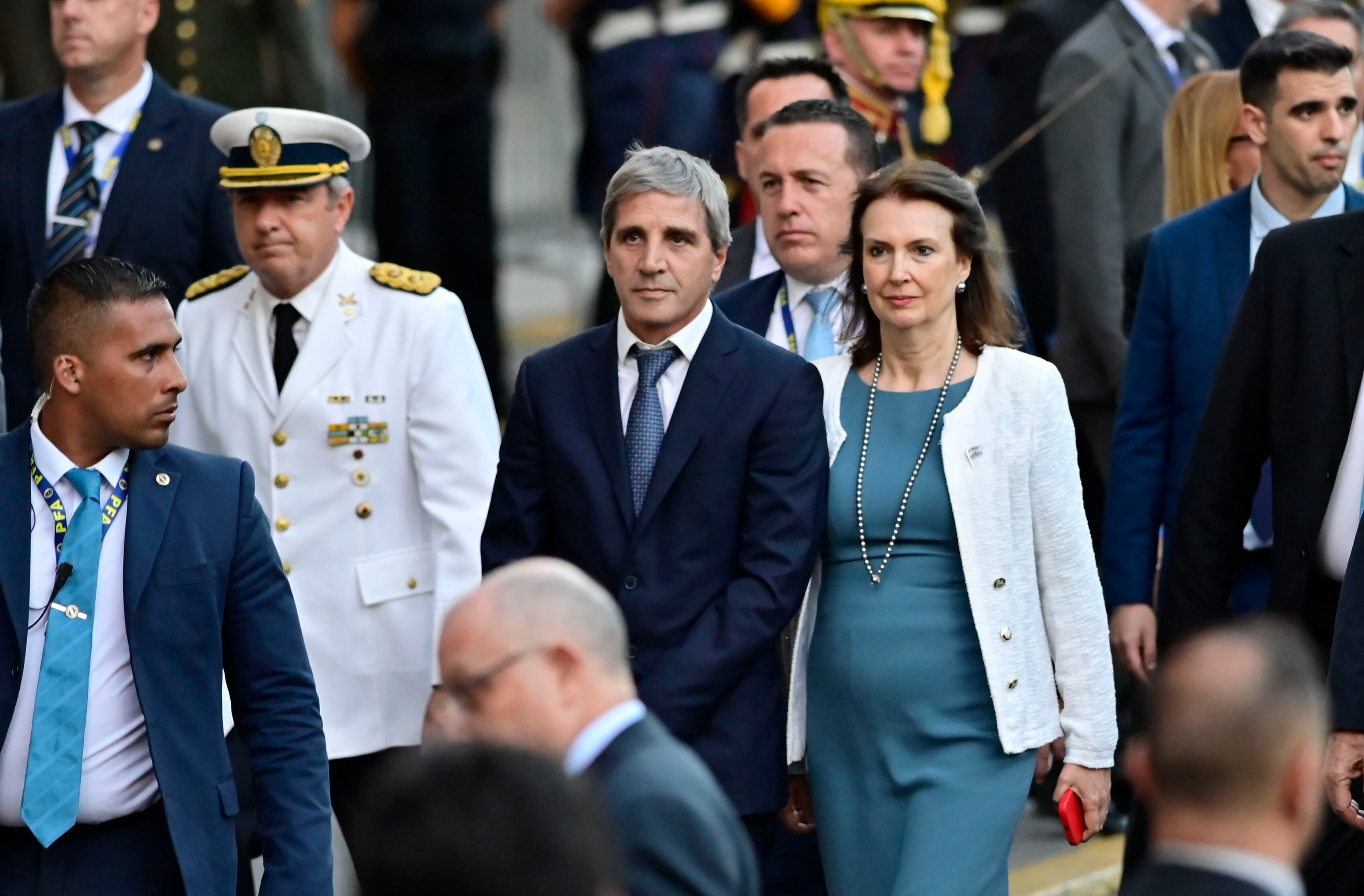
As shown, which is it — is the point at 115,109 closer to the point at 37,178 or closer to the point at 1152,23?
the point at 37,178

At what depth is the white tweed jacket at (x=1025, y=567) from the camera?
4.82 m

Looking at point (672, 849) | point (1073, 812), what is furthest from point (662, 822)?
point (1073, 812)

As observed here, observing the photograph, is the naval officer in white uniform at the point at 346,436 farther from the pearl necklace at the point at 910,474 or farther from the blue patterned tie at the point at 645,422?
the pearl necklace at the point at 910,474

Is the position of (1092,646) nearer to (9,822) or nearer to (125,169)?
(9,822)

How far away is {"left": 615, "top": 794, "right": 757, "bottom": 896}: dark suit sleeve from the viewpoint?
308cm

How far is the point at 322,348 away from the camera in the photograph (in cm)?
581

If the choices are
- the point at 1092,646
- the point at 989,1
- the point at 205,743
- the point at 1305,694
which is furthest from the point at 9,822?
the point at 989,1

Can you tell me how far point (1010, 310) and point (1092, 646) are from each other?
778mm

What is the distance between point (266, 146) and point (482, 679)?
9.72 feet

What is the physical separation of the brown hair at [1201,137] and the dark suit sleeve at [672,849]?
149 inches

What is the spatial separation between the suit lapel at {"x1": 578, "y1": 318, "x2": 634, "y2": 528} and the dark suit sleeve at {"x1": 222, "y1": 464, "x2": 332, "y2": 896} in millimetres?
699

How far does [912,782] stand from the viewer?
4.81m

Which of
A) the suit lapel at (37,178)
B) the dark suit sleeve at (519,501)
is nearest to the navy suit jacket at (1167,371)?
the dark suit sleeve at (519,501)

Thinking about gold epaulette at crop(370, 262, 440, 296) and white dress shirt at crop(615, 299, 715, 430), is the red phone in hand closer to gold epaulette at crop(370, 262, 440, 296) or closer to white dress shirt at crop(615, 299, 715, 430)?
white dress shirt at crop(615, 299, 715, 430)
